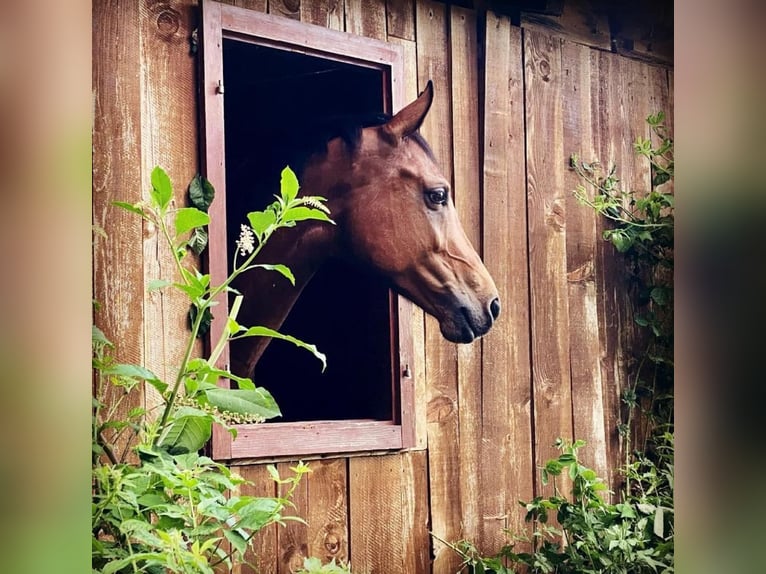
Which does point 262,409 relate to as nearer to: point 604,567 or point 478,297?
point 478,297

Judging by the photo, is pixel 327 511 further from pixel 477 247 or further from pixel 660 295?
pixel 660 295

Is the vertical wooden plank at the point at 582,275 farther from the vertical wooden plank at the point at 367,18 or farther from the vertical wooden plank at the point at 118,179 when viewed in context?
the vertical wooden plank at the point at 118,179

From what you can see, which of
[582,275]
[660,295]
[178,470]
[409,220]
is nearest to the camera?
[178,470]

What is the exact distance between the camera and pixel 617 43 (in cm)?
323

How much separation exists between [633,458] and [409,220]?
4.07 feet

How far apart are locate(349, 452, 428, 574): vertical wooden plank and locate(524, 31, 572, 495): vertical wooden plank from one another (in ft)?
1.60

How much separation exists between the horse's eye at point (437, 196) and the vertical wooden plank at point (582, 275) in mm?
580

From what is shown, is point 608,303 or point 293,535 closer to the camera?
point 293,535

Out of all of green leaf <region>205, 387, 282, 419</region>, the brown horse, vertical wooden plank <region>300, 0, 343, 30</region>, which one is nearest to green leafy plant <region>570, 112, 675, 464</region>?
the brown horse

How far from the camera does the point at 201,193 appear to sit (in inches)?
86.4

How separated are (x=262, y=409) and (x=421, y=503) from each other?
1.02m

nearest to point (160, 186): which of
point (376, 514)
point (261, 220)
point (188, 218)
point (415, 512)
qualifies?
point (188, 218)

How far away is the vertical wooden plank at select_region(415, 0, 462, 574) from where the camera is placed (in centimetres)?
264
